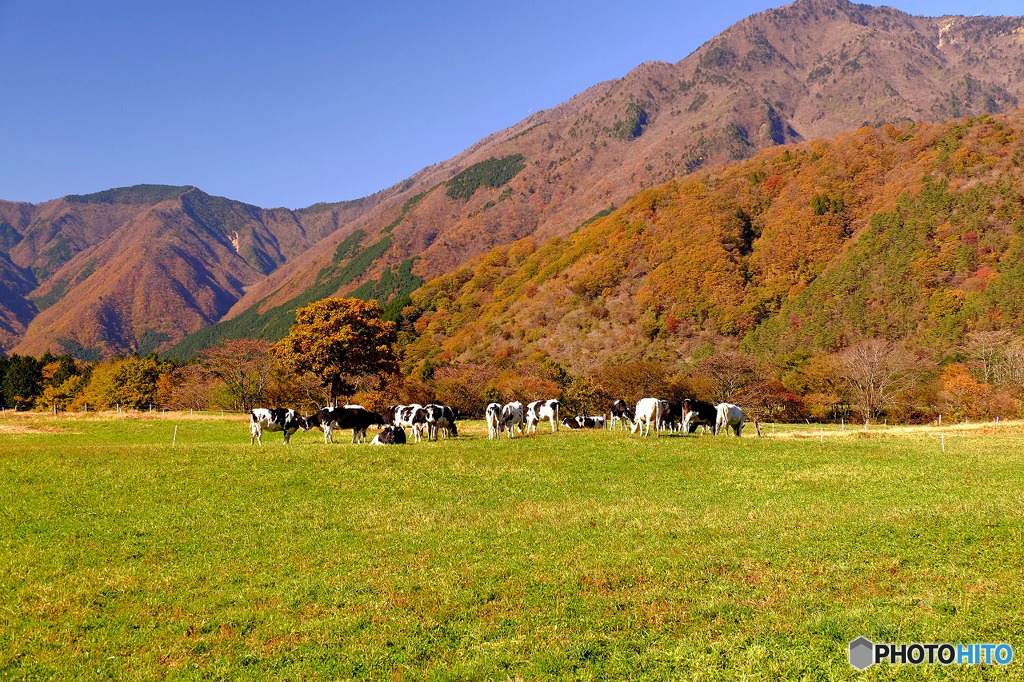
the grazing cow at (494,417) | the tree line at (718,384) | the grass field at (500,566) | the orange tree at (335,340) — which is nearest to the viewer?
the grass field at (500,566)

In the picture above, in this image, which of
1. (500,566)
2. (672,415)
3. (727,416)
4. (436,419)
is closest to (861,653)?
(500,566)

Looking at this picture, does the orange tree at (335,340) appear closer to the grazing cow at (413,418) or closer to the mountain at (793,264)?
the grazing cow at (413,418)

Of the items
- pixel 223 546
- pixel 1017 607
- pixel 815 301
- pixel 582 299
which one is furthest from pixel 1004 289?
pixel 223 546

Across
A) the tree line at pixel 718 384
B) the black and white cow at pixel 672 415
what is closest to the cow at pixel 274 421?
the black and white cow at pixel 672 415

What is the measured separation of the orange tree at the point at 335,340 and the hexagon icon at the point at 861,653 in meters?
50.6

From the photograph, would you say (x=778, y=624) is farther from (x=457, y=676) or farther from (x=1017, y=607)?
(x=457, y=676)

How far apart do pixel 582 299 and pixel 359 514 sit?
137 m

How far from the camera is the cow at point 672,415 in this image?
34.2m

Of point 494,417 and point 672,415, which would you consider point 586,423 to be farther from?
point 494,417

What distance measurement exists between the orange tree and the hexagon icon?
50.6m

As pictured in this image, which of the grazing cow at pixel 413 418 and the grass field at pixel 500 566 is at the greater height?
the grazing cow at pixel 413 418

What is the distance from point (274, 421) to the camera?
35.5 meters

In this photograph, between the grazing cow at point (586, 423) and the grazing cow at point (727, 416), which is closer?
the grazing cow at point (727, 416)

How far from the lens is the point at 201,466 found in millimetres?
24312
